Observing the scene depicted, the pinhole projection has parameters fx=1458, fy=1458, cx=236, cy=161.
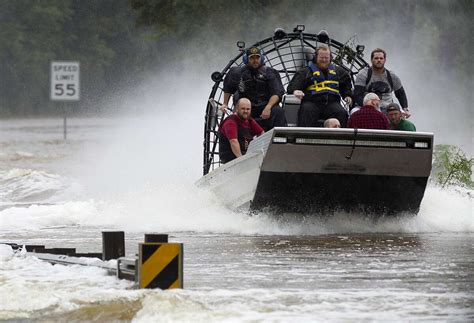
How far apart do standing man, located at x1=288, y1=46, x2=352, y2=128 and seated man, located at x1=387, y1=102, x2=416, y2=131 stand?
702mm

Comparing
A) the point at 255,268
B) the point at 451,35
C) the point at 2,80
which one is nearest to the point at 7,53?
the point at 2,80

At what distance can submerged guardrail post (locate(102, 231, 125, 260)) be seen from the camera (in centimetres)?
1210

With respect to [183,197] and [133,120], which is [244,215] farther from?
[133,120]

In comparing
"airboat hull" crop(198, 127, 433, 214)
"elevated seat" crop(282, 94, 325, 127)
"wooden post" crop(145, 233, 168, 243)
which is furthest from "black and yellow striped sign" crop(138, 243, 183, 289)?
"elevated seat" crop(282, 94, 325, 127)

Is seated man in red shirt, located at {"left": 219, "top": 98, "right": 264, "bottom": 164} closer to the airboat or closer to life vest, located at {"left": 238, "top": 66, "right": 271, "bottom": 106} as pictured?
the airboat

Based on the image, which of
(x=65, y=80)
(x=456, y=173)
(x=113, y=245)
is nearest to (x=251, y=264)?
(x=113, y=245)

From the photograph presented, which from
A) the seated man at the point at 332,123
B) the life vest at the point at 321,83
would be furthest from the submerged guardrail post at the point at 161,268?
the life vest at the point at 321,83

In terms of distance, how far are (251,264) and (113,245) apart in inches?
45.9

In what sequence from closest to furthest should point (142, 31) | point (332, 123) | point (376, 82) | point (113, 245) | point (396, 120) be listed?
1. point (113, 245)
2. point (332, 123)
3. point (396, 120)
4. point (376, 82)
5. point (142, 31)

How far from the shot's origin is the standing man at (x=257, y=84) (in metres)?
17.6

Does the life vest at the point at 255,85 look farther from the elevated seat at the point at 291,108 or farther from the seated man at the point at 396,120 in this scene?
the seated man at the point at 396,120

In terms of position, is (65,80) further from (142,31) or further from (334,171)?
(334,171)

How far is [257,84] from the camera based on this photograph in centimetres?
1777

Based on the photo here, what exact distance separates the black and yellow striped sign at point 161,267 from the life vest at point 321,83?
6.85 metres
